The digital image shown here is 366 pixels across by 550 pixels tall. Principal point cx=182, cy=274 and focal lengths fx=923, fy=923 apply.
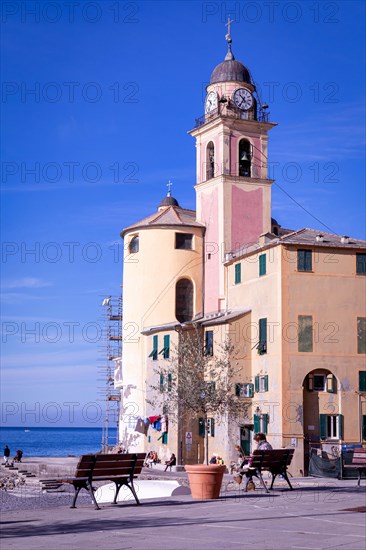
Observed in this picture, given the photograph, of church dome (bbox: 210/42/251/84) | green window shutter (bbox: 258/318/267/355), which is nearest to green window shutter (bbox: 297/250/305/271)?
green window shutter (bbox: 258/318/267/355)

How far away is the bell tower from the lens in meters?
55.4

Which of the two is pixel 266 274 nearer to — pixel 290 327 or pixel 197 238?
pixel 290 327

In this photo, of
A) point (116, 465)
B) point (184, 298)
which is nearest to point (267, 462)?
point (116, 465)

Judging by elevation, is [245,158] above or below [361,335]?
above

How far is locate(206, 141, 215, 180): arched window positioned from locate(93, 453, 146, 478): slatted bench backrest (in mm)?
40793

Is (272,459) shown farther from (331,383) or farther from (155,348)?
(155,348)

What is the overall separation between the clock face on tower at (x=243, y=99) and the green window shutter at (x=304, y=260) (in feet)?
51.8

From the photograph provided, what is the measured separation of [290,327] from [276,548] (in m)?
32.7

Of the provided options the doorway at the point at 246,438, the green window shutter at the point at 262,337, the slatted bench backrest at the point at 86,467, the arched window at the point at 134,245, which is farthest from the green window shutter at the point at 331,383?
the slatted bench backrest at the point at 86,467

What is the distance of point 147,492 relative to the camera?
19.4 m

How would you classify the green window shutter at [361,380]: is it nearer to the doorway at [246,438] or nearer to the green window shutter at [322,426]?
the green window shutter at [322,426]

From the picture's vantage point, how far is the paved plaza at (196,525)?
1209 centimetres

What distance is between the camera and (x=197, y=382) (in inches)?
1636

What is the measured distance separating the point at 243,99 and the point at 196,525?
46237mm
